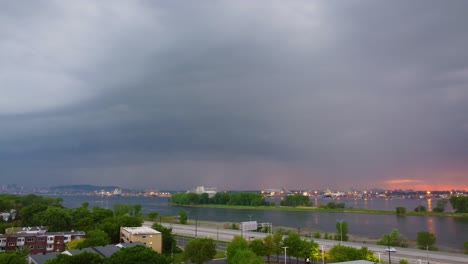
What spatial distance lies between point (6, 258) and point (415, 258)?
2604cm

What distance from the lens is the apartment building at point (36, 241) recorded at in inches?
1181

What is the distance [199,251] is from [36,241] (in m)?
15.1

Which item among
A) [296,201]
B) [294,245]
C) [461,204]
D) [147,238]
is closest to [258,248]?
[294,245]

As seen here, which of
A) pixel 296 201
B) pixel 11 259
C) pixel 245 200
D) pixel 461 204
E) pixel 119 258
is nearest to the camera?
pixel 119 258

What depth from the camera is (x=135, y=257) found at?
18.7 meters

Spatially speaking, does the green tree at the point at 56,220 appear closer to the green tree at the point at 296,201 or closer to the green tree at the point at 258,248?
the green tree at the point at 258,248

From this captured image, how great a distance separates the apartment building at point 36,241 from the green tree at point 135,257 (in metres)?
13.9

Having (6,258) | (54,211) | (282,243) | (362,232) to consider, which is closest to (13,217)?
(54,211)

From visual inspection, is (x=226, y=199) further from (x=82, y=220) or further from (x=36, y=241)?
(x=36, y=241)

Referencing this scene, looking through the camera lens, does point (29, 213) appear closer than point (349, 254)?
No

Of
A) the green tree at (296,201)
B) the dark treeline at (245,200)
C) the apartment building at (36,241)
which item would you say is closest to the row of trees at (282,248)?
the apartment building at (36,241)

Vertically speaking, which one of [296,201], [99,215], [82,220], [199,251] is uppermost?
[99,215]

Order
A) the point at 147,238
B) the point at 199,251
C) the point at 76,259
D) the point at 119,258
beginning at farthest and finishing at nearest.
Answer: the point at 147,238
the point at 199,251
the point at 119,258
the point at 76,259

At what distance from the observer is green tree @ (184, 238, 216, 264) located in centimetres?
2464
